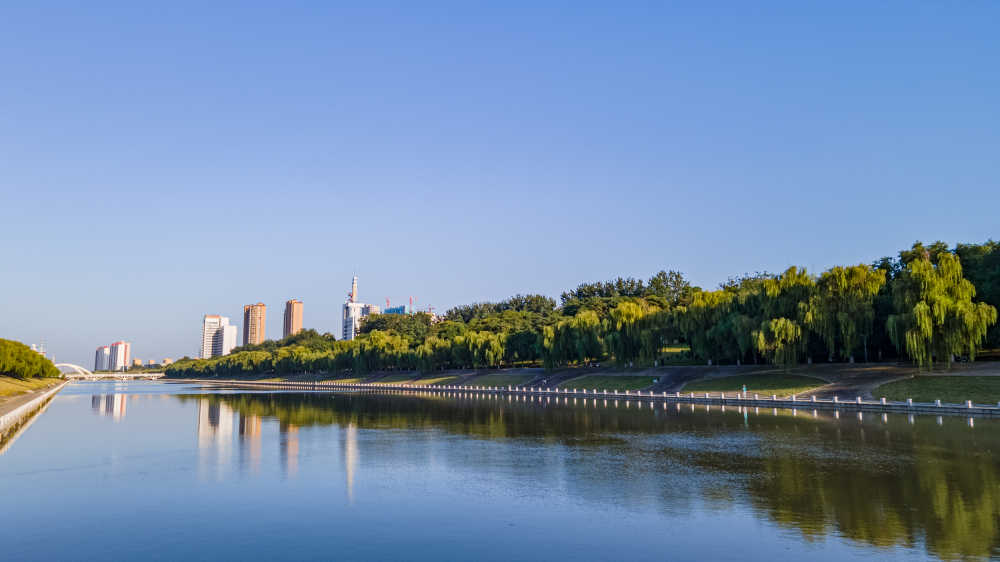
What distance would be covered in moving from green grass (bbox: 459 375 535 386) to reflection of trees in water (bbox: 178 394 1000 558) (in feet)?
145

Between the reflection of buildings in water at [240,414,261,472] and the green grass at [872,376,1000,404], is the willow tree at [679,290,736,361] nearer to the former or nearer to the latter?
the green grass at [872,376,1000,404]

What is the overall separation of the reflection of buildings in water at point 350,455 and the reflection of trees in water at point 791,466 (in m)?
2.76

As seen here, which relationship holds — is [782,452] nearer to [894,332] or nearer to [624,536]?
[624,536]

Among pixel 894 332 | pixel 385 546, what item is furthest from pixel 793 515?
pixel 894 332

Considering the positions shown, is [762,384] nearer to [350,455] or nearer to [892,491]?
[892,491]

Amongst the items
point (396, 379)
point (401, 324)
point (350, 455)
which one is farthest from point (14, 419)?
point (401, 324)

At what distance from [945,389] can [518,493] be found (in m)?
37.0

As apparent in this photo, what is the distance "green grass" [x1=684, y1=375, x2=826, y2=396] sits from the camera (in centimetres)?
5053

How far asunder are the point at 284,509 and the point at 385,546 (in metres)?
4.54

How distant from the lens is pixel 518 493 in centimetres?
1802

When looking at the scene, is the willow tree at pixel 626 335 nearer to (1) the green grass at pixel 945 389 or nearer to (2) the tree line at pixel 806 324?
(2) the tree line at pixel 806 324

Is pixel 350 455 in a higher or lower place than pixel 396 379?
lower

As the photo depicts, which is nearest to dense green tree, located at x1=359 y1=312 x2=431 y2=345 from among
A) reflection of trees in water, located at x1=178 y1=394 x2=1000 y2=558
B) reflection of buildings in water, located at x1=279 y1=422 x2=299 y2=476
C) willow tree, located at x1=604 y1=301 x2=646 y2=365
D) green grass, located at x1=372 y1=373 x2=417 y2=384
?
green grass, located at x1=372 y1=373 x2=417 y2=384

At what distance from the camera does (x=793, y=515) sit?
14852 mm
